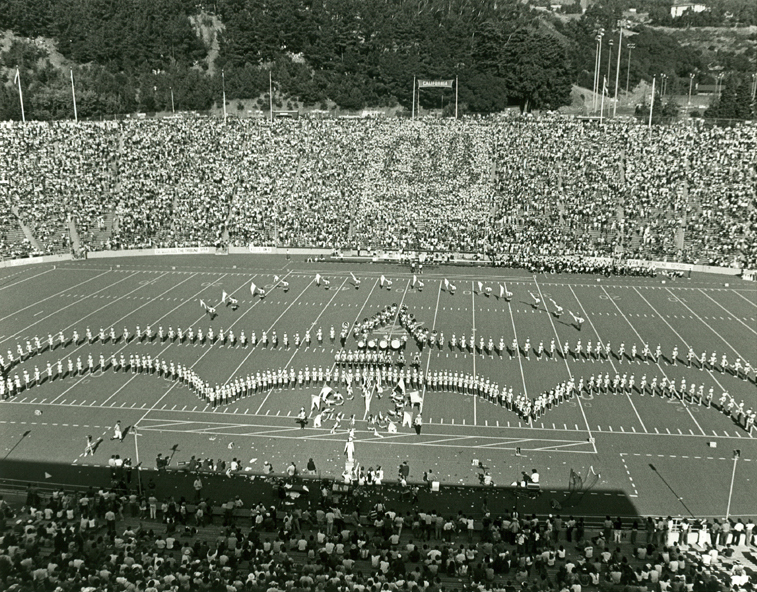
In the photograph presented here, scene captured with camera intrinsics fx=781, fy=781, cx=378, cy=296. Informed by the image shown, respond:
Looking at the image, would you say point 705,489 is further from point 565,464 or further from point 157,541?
point 157,541

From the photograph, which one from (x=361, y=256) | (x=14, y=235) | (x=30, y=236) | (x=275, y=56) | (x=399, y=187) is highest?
(x=275, y=56)

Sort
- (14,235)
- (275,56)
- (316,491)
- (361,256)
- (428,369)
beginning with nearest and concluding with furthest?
(316,491) < (428,369) < (361,256) < (14,235) < (275,56)

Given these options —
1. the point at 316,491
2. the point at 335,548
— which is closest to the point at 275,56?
the point at 316,491

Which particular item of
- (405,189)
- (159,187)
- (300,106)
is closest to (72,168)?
(159,187)

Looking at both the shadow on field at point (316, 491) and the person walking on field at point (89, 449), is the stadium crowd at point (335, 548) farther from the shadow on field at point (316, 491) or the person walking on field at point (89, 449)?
the person walking on field at point (89, 449)

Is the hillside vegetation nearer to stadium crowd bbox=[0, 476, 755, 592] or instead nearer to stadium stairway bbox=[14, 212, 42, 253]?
stadium stairway bbox=[14, 212, 42, 253]

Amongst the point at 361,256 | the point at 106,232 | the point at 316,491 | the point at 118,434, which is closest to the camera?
the point at 316,491

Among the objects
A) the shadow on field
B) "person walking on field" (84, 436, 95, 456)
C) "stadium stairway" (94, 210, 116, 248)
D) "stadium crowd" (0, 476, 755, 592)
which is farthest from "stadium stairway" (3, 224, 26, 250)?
"stadium crowd" (0, 476, 755, 592)

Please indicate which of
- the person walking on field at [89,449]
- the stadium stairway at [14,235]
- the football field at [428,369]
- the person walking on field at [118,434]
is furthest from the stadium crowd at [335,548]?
the stadium stairway at [14,235]

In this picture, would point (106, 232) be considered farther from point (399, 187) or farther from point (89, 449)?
point (89, 449)
